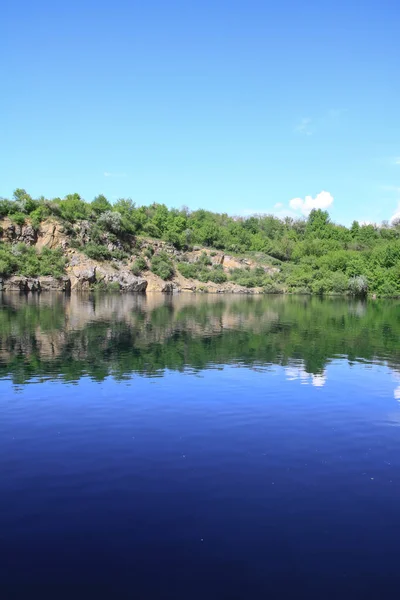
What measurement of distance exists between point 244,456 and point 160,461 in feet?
8.67

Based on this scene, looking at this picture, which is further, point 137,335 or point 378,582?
point 137,335

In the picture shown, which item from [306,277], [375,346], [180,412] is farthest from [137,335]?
[306,277]

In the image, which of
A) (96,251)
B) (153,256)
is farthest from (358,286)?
(96,251)

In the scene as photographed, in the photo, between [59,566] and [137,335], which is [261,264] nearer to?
[137,335]

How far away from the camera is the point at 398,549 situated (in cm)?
1041

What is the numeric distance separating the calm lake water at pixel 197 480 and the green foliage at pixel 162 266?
11300cm

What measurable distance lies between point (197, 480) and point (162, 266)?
132291mm

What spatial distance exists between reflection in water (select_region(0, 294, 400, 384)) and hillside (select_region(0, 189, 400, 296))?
65.3m

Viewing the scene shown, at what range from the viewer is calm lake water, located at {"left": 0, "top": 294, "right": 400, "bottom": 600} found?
933cm

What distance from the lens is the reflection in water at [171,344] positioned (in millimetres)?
29812

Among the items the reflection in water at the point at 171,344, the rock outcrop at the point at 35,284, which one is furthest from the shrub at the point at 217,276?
the reflection in water at the point at 171,344

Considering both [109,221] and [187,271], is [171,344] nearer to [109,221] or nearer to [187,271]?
[109,221]

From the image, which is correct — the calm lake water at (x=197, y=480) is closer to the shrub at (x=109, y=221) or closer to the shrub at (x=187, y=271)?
the shrub at (x=109, y=221)

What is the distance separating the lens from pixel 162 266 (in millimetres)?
144625
